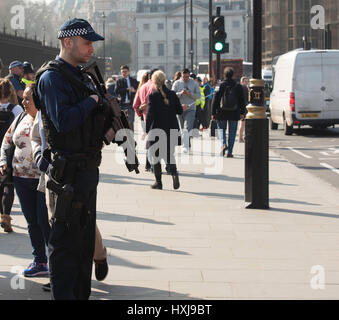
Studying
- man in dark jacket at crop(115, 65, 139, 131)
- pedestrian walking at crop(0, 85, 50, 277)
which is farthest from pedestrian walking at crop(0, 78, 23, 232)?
man in dark jacket at crop(115, 65, 139, 131)

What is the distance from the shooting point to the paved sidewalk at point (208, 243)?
5188mm

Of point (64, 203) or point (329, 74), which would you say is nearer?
point (64, 203)

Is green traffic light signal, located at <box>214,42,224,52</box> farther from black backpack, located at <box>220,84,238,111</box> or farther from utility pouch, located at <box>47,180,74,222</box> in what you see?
utility pouch, located at <box>47,180,74,222</box>

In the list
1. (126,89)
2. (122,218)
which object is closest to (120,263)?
(122,218)

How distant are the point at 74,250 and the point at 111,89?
1436 cm

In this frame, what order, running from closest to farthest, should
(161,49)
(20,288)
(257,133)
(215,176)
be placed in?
(20,288)
(257,133)
(215,176)
(161,49)

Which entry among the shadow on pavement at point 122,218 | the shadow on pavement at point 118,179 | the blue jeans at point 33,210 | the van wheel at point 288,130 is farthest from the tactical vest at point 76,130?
the van wheel at point 288,130

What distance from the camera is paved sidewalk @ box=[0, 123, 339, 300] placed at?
17.0 feet

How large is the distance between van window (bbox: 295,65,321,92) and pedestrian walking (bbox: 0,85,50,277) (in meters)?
15.0

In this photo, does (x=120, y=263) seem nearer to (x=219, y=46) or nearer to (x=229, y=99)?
(x=229, y=99)

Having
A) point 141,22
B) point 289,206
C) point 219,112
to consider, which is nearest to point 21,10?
point 219,112

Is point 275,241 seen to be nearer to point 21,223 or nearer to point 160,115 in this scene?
point 21,223

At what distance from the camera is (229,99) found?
14.7 metres

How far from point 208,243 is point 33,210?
1.76 metres
